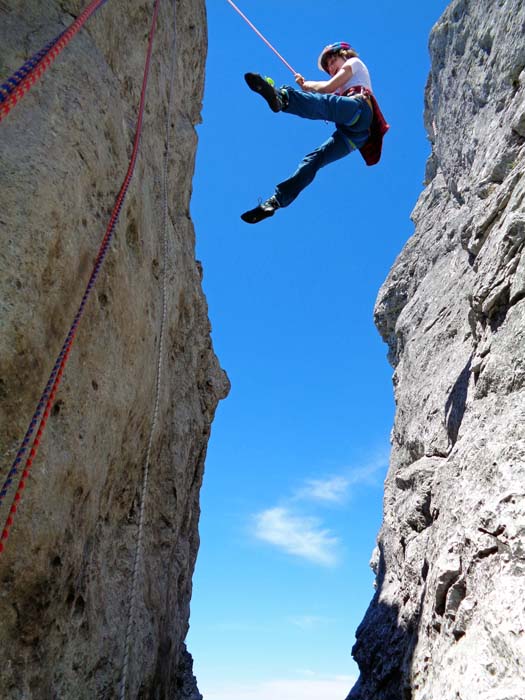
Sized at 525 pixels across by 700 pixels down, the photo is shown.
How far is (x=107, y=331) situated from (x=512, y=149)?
781 cm

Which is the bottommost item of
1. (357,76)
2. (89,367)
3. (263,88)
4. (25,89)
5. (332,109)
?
(89,367)

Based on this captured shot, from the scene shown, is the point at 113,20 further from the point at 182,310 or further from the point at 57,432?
the point at 57,432

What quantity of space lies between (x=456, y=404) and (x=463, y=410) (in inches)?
19.6

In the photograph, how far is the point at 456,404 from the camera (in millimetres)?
10359

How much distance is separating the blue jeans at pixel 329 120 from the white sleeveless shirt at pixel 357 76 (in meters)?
0.38

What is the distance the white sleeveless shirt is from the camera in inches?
342

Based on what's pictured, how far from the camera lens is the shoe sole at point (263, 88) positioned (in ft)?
24.2

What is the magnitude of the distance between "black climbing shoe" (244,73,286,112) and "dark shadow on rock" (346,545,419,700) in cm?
733

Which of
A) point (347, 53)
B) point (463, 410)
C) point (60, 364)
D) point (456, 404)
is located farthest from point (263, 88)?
point (456, 404)

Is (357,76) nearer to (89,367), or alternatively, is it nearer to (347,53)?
(347,53)

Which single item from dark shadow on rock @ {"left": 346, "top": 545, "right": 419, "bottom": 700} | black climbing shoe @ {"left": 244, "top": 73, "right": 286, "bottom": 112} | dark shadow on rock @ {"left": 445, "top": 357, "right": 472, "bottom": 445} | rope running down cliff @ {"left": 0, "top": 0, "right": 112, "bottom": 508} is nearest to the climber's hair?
black climbing shoe @ {"left": 244, "top": 73, "right": 286, "bottom": 112}

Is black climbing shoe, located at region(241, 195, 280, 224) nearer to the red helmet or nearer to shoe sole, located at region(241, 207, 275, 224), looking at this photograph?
shoe sole, located at region(241, 207, 275, 224)

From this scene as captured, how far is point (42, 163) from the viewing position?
13.8 feet

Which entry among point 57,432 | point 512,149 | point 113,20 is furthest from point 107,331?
point 512,149
